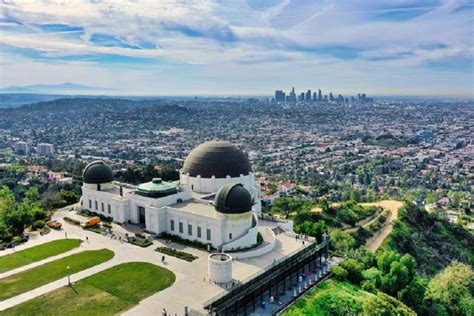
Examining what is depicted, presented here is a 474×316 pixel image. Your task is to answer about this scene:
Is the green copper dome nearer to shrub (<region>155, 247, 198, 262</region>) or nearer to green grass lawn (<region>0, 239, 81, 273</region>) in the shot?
shrub (<region>155, 247, 198, 262</region>)

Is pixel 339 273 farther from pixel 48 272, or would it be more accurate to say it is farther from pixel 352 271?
pixel 48 272

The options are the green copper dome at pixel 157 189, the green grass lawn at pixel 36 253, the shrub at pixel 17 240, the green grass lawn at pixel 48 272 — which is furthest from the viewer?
the green copper dome at pixel 157 189

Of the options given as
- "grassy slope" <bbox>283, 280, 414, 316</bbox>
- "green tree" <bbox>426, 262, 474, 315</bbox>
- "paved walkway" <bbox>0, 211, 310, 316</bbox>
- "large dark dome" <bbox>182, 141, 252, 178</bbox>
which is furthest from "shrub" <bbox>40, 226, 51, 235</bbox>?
"green tree" <bbox>426, 262, 474, 315</bbox>

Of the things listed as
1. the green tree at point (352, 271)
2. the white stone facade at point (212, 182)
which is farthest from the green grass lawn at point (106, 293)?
the green tree at point (352, 271)

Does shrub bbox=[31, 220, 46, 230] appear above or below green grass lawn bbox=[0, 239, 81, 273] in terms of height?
above

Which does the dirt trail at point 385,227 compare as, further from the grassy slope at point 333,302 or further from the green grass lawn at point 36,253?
the green grass lawn at point 36,253
